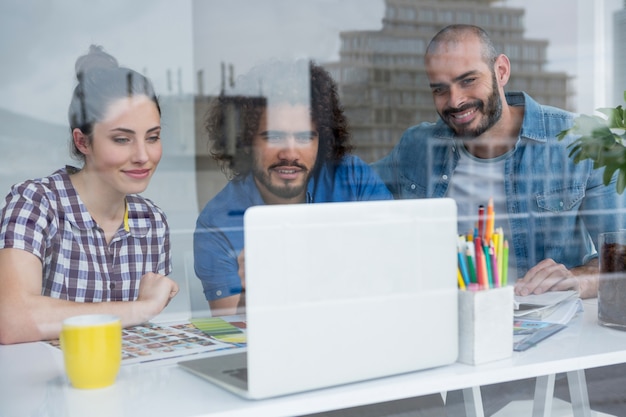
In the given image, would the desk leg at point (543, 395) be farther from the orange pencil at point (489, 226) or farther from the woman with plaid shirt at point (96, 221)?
the woman with plaid shirt at point (96, 221)

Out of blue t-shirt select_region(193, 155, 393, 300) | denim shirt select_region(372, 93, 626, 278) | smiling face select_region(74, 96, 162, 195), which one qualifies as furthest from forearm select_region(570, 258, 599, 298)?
smiling face select_region(74, 96, 162, 195)

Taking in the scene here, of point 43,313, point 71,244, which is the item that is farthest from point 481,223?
A: point 71,244

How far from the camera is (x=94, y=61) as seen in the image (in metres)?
2.12

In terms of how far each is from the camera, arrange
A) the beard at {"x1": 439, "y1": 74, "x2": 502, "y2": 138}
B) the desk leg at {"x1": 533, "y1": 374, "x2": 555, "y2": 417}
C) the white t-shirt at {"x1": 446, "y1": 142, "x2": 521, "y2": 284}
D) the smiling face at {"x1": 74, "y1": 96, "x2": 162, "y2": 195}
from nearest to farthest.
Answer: the desk leg at {"x1": 533, "y1": 374, "x2": 555, "y2": 417} < the smiling face at {"x1": 74, "y1": 96, "x2": 162, "y2": 195} < the white t-shirt at {"x1": 446, "y1": 142, "x2": 521, "y2": 284} < the beard at {"x1": 439, "y1": 74, "x2": 502, "y2": 138}

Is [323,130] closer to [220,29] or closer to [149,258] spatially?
[220,29]

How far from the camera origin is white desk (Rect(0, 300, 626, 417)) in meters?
0.75

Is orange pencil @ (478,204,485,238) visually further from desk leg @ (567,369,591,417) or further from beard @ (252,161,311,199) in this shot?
beard @ (252,161,311,199)

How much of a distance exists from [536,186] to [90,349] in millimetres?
1561

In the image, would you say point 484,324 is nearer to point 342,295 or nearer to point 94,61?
point 342,295

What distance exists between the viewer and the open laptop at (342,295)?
75 cm

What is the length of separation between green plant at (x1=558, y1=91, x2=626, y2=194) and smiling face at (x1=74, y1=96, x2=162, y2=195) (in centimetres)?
111

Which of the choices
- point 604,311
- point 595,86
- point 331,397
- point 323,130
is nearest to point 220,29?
point 323,130

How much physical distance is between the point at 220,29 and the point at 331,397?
69.0 inches

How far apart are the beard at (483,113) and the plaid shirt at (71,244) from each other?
3.14 feet
